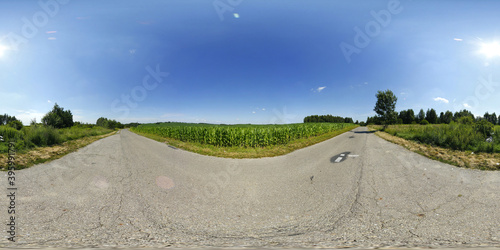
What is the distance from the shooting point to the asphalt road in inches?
115

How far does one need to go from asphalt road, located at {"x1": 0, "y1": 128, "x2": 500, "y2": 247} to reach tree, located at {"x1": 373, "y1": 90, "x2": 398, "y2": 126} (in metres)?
36.6

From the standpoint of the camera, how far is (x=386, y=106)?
3725 centimetres

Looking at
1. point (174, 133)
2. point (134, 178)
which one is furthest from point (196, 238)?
point (174, 133)

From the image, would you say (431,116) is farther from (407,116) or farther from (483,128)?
(483,128)

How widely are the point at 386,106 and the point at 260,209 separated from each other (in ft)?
143

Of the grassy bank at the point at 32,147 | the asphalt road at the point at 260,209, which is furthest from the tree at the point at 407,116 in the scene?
the grassy bank at the point at 32,147

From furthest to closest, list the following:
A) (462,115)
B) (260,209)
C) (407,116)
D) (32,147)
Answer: (407,116) < (462,115) < (32,147) < (260,209)

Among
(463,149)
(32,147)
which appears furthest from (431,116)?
(32,147)

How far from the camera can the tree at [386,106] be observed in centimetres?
3675

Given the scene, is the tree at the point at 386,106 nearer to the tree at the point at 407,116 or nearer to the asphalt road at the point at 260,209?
the asphalt road at the point at 260,209

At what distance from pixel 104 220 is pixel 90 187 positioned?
267 cm

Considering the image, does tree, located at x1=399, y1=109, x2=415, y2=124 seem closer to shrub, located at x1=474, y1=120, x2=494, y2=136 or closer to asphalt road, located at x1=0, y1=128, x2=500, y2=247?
shrub, located at x1=474, y1=120, x2=494, y2=136

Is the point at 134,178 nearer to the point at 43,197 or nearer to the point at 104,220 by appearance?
the point at 43,197

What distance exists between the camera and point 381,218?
11.4ft
